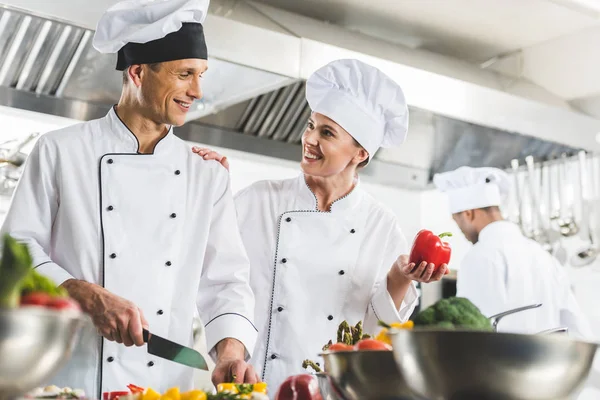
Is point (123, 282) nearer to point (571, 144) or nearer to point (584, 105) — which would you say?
point (571, 144)

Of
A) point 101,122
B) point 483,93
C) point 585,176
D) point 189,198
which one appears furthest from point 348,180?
point 585,176

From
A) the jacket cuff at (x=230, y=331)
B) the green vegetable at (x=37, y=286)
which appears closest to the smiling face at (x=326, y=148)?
the jacket cuff at (x=230, y=331)

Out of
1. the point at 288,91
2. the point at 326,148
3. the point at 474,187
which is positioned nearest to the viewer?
the point at 326,148

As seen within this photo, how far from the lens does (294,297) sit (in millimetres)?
2422

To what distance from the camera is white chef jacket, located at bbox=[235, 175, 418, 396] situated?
238 centimetres

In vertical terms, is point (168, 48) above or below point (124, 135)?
above

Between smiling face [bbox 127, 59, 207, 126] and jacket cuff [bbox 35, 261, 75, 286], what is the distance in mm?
510

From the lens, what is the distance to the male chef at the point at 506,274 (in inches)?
148

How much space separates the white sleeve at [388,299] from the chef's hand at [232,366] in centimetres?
55

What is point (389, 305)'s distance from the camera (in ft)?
7.82

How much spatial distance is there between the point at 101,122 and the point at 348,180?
87cm

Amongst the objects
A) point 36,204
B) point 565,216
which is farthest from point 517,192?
point 36,204

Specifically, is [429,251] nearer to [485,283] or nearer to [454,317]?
[454,317]

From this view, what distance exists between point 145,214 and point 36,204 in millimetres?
274
